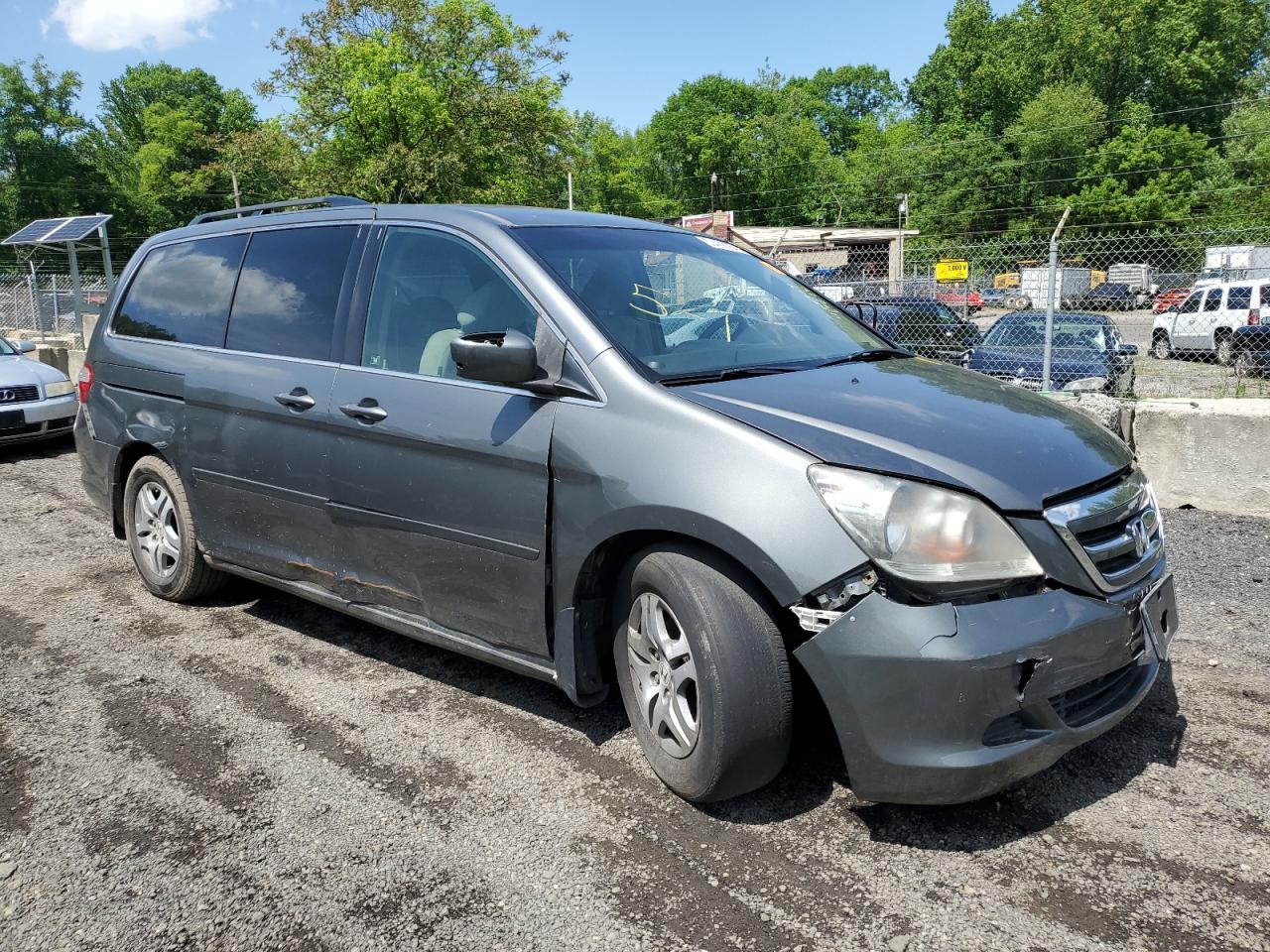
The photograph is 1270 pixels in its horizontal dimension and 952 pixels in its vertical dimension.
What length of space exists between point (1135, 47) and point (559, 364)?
8242cm

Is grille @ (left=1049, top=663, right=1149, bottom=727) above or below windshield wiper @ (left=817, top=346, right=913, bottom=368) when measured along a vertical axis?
below

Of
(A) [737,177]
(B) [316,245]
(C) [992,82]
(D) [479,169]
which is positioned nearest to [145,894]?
A: (B) [316,245]

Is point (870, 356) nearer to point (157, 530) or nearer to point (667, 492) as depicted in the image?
point (667, 492)

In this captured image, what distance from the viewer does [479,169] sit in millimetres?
30172

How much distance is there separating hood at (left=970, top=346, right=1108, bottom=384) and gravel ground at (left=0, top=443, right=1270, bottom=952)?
6.28 metres

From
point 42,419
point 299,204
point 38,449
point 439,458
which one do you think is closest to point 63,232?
point 38,449

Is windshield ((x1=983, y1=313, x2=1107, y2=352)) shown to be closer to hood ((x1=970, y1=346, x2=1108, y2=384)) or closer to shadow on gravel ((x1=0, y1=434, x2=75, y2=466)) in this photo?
hood ((x1=970, y1=346, x2=1108, y2=384))

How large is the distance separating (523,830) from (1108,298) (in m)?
23.8

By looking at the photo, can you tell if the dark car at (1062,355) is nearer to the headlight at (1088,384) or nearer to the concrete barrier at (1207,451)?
the headlight at (1088,384)

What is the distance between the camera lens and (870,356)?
12.3ft

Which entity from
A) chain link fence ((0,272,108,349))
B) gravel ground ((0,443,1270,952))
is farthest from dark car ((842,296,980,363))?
chain link fence ((0,272,108,349))

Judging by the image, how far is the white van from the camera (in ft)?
62.2

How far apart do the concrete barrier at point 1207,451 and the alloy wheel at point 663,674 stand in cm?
502

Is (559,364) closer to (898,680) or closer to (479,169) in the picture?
(898,680)
